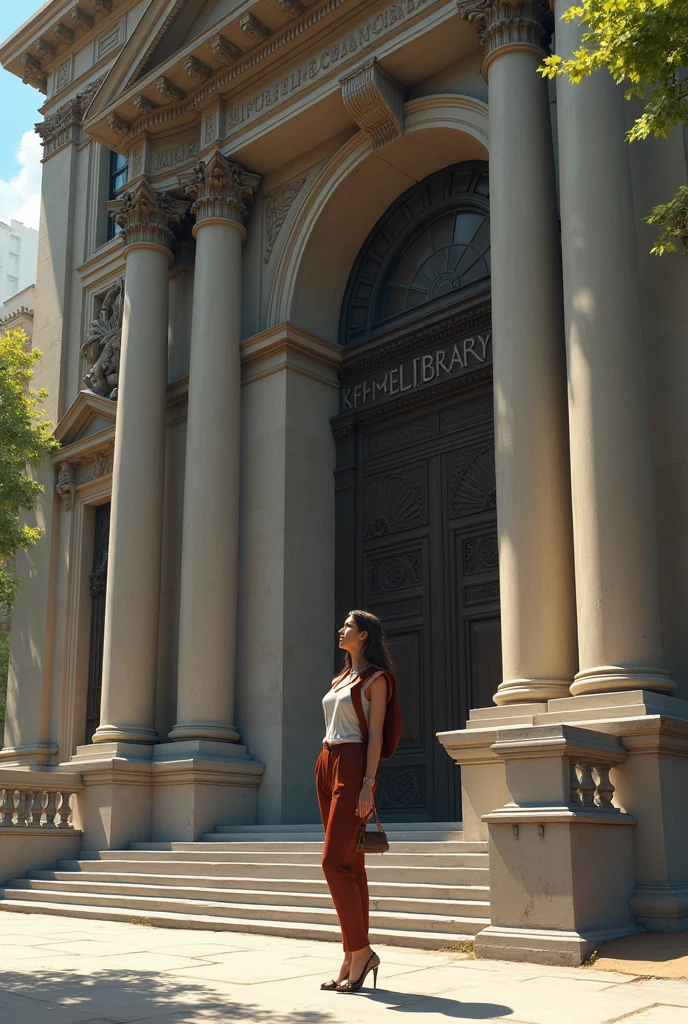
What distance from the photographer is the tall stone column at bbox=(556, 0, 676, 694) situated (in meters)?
10.1

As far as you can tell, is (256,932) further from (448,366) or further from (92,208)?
(92,208)

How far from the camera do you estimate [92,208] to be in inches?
877

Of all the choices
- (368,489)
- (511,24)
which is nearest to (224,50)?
(511,24)

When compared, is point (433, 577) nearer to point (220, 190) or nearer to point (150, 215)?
point (220, 190)

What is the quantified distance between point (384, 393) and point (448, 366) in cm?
134

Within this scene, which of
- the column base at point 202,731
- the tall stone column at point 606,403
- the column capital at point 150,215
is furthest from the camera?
the column capital at point 150,215

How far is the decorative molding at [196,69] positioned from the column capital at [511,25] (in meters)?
5.63

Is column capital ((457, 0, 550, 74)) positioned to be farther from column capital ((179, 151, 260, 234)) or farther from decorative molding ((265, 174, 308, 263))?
column capital ((179, 151, 260, 234))

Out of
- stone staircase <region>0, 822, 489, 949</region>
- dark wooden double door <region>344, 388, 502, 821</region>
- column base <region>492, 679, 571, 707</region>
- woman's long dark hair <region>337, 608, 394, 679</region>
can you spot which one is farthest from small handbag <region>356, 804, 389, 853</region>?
dark wooden double door <region>344, 388, 502, 821</region>

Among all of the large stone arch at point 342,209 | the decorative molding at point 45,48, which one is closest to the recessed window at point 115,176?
the decorative molding at point 45,48

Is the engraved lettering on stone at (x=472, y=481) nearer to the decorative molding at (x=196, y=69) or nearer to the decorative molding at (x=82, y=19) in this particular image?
the decorative molding at (x=196, y=69)

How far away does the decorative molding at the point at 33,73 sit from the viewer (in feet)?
79.4

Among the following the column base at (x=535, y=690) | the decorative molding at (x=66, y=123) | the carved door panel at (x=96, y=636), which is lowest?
the column base at (x=535, y=690)

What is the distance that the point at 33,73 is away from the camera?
79.9ft
